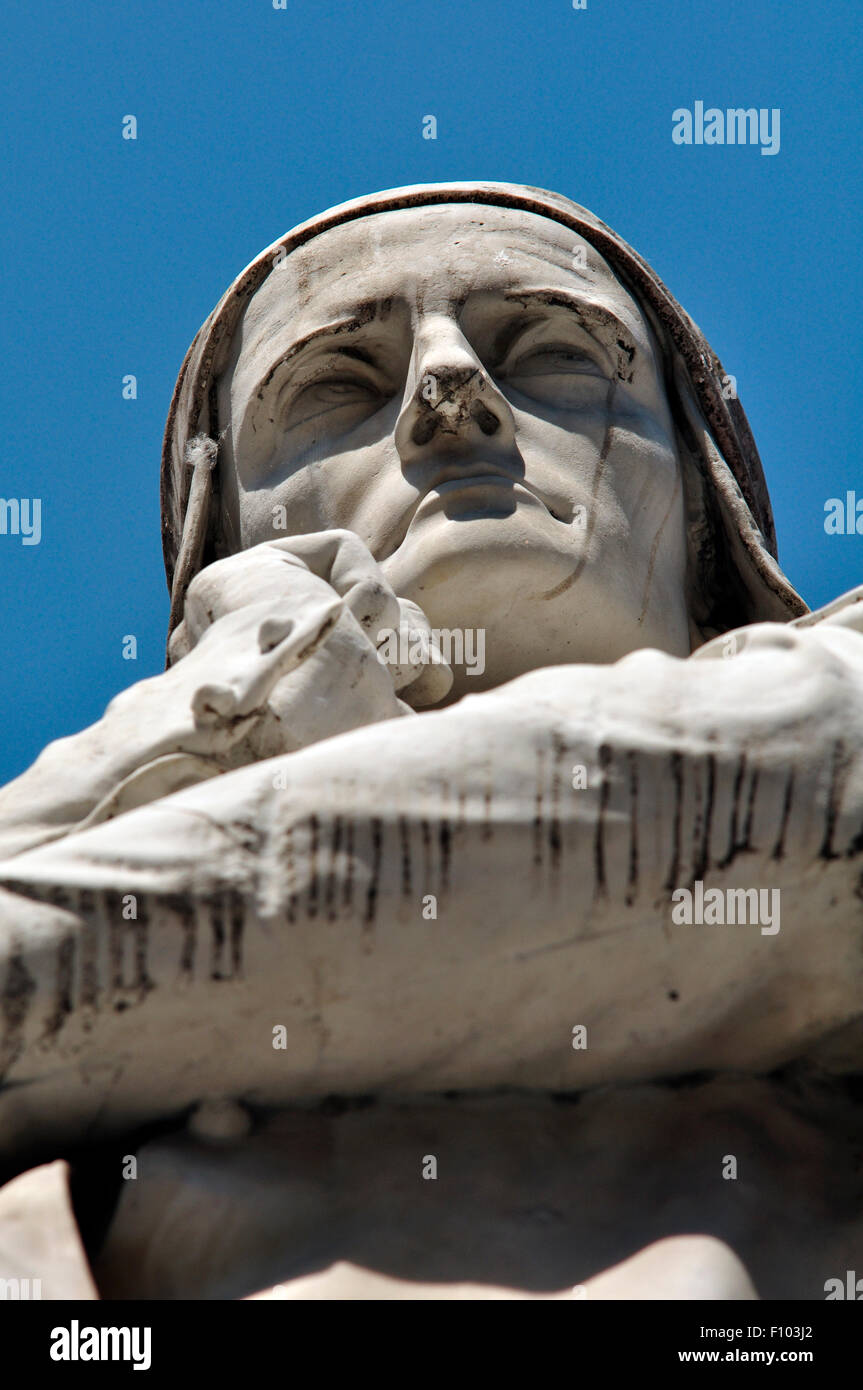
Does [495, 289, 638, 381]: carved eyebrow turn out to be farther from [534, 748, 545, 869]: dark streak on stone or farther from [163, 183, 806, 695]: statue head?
[534, 748, 545, 869]: dark streak on stone

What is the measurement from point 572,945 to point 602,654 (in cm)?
241

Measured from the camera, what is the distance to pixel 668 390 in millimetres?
6535

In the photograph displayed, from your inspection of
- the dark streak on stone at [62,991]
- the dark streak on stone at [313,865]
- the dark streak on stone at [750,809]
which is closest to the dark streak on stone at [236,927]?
the dark streak on stone at [313,865]

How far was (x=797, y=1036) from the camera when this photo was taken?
3.41 metres

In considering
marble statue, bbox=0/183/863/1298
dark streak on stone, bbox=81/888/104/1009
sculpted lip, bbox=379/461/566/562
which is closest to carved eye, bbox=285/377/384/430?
sculpted lip, bbox=379/461/566/562

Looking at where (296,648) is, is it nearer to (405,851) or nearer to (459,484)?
(405,851)

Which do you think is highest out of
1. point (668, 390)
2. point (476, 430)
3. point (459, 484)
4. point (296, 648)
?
point (668, 390)

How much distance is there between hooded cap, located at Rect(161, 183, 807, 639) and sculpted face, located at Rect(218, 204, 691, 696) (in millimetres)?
71

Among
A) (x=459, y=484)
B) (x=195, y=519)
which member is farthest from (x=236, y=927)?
(x=195, y=519)

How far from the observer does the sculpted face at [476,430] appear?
539 centimetres

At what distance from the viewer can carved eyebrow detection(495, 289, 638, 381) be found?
6.02m

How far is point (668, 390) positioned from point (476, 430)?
1190 mm
